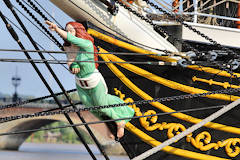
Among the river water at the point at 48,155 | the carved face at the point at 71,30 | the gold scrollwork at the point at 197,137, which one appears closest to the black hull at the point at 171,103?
the gold scrollwork at the point at 197,137

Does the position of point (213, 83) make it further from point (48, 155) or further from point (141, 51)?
point (48, 155)

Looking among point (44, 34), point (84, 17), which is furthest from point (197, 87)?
point (44, 34)

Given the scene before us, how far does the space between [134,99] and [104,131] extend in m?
0.42

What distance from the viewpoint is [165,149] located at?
13.4 feet

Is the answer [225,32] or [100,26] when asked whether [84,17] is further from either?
[225,32]

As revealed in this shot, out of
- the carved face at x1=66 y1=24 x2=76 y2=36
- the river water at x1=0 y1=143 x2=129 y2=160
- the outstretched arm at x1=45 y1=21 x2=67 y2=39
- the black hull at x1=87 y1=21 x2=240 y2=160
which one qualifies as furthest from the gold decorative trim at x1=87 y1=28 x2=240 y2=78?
the river water at x1=0 y1=143 x2=129 y2=160

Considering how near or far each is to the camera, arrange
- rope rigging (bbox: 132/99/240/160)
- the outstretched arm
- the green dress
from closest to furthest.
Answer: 1. the outstretched arm
2. the green dress
3. rope rigging (bbox: 132/99/240/160)

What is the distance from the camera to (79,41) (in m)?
3.39

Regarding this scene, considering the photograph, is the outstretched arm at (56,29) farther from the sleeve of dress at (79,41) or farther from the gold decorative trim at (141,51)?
the gold decorative trim at (141,51)

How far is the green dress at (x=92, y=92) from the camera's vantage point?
11.2ft

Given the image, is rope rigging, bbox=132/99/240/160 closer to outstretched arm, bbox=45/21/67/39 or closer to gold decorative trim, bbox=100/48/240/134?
gold decorative trim, bbox=100/48/240/134

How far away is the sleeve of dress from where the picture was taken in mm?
3344

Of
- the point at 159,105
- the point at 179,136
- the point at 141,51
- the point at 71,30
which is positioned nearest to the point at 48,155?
the point at 159,105

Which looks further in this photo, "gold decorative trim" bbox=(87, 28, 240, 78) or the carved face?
"gold decorative trim" bbox=(87, 28, 240, 78)
